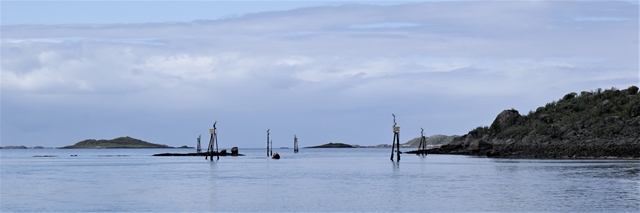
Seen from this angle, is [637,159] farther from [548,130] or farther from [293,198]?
[293,198]

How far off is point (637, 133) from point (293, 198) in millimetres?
79372

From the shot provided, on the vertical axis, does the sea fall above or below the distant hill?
below

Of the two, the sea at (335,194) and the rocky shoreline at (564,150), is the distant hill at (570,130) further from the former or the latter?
the sea at (335,194)

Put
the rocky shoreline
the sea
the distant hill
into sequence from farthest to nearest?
the distant hill → the rocky shoreline → the sea

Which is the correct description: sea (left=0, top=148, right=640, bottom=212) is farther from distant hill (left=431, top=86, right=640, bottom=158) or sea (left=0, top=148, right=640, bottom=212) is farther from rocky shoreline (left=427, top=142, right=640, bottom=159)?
distant hill (left=431, top=86, right=640, bottom=158)

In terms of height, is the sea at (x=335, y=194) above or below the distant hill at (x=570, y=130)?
below

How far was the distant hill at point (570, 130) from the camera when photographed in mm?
110000

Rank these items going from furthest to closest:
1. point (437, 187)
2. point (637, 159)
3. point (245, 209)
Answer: point (637, 159) < point (437, 187) < point (245, 209)

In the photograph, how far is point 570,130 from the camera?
124125 millimetres

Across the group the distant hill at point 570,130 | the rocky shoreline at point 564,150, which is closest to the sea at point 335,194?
the rocky shoreline at point 564,150

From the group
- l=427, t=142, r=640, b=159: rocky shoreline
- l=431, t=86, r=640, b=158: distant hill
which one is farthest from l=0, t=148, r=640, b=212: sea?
l=431, t=86, r=640, b=158: distant hill

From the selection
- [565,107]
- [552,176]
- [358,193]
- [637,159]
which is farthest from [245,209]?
[565,107]

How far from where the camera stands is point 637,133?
108m

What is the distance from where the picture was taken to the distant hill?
110000 mm
